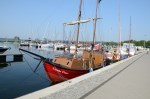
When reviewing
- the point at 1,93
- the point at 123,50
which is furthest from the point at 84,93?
the point at 123,50

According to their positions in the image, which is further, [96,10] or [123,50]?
[123,50]

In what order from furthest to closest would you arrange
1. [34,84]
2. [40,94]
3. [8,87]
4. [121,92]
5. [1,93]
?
[34,84], [8,87], [1,93], [121,92], [40,94]

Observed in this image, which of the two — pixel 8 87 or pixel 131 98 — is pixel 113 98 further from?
pixel 8 87

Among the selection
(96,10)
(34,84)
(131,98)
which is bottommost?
(34,84)

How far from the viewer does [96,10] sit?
29.4 meters

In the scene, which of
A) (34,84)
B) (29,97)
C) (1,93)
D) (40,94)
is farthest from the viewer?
(34,84)

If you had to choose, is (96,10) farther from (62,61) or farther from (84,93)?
(84,93)

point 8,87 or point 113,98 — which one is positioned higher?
point 113,98

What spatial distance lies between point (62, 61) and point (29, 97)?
11142mm

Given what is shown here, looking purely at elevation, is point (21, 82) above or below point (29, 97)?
below

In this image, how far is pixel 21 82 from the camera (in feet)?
60.5

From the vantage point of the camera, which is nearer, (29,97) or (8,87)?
(29,97)

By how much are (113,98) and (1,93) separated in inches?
345

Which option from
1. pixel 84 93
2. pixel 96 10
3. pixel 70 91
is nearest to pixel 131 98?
pixel 84 93
